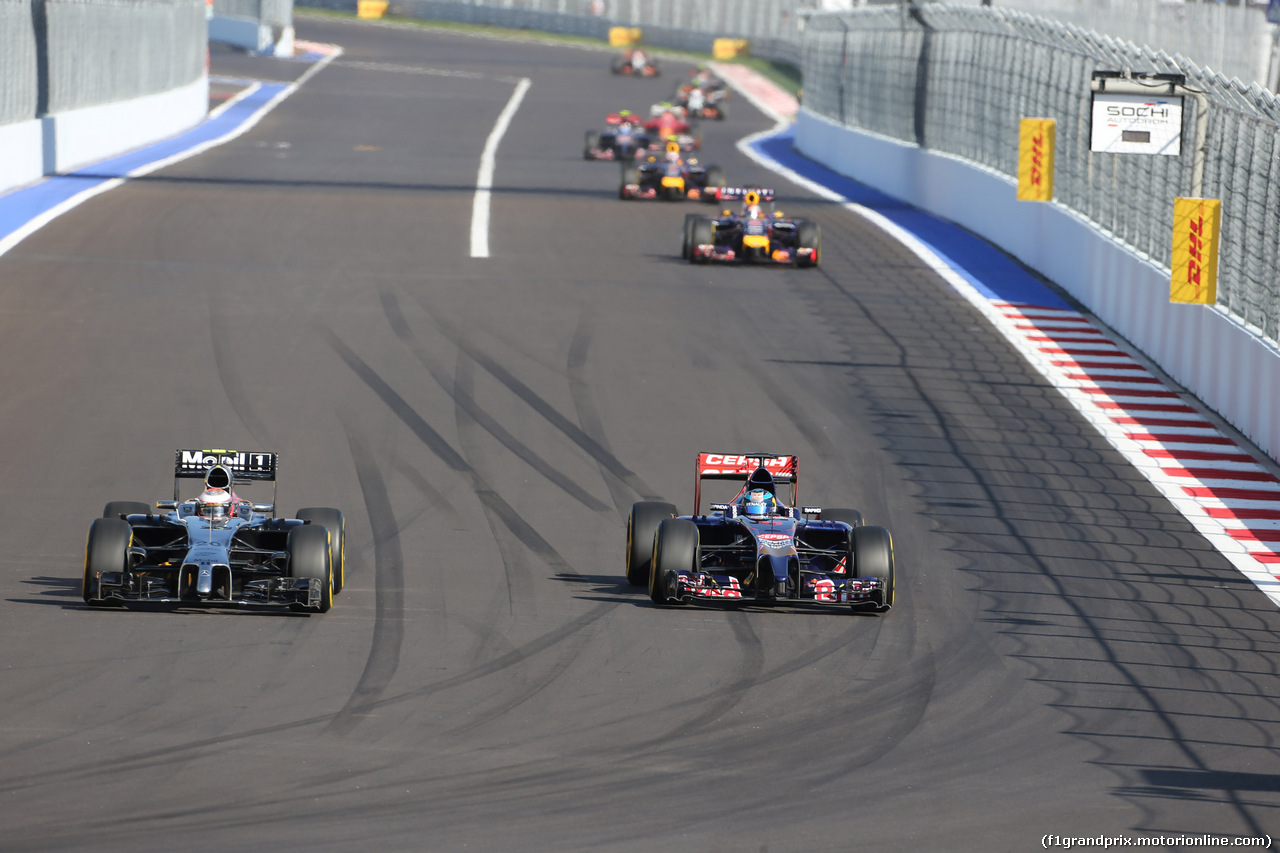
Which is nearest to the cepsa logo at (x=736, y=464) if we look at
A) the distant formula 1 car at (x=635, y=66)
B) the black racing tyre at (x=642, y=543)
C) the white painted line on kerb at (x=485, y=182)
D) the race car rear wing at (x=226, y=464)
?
the black racing tyre at (x=642, y=543)

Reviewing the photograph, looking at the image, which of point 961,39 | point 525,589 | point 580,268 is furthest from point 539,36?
point 525,589

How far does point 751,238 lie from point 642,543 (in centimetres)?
1510

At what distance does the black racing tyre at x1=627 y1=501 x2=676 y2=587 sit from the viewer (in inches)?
553

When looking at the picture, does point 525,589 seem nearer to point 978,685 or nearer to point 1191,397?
point 978,685

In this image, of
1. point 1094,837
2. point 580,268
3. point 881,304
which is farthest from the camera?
point 580,268

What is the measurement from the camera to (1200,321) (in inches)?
845

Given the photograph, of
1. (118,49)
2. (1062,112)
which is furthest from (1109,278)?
(118,49)

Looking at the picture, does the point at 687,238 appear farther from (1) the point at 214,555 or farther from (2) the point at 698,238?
(1) the point at 214,555

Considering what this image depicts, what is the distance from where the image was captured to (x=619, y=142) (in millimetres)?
43906

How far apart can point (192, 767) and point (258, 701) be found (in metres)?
1.13

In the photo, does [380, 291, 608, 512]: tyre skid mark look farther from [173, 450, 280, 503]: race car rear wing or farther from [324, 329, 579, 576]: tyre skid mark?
[173, 450, 280, 503]: race car rear wing

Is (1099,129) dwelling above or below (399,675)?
above

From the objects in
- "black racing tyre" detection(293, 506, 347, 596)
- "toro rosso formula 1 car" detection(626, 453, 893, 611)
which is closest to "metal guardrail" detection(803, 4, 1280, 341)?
"toro rosso formula 1 car" detection(626, 453, 893, 611)

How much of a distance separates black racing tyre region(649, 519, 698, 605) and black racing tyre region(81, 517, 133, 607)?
3.60 metres
